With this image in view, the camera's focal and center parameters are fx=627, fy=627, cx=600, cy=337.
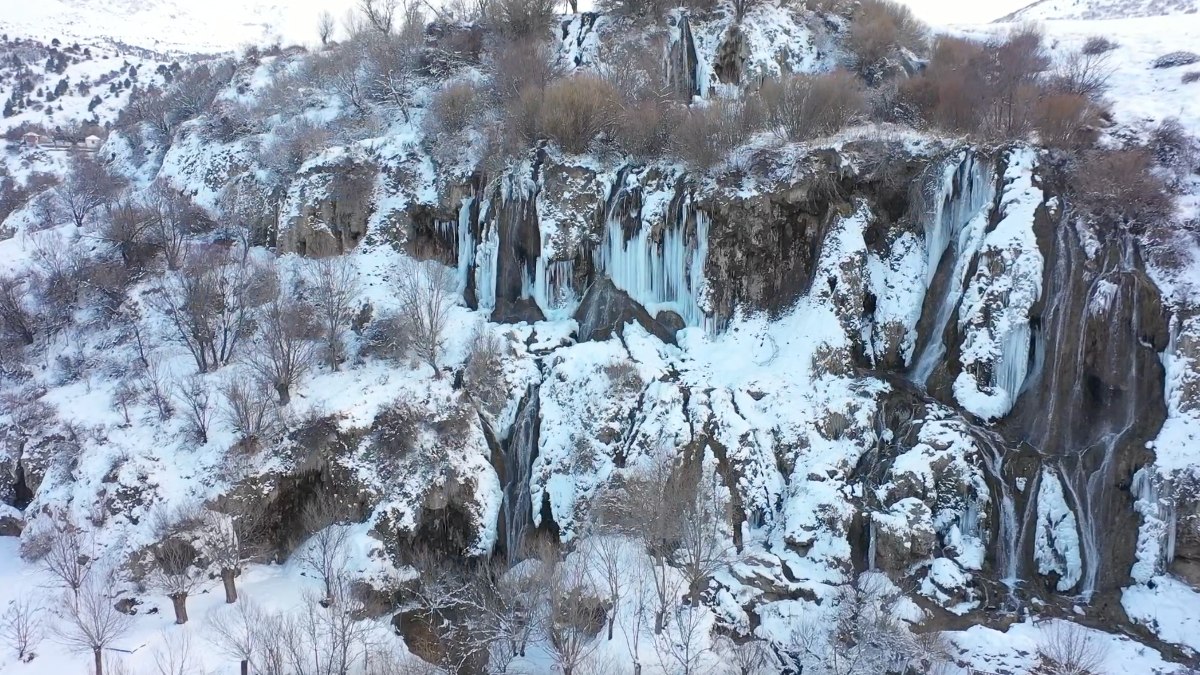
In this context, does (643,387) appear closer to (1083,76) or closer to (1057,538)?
(1057,538)

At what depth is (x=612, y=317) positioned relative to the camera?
24859mm

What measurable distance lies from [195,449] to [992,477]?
24453 millimetres

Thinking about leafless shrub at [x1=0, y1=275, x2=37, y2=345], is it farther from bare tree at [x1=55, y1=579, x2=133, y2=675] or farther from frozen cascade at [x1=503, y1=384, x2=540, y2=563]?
frozen cascade at [x1=503, y1=384, x2=540, y2=563]

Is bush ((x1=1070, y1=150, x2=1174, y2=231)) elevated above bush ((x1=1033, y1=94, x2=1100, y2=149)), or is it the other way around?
bush ((x1=1033, y1=94, x2=1100, y2=149))

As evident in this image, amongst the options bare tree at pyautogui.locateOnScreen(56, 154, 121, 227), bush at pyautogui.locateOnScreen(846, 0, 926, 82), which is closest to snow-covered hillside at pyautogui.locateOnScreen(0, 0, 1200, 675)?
bare tree at pyautogui.locateOnScreen(56, 154, 121, 227)

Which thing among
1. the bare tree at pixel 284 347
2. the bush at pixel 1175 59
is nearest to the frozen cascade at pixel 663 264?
the bare tree at pixel 284 347

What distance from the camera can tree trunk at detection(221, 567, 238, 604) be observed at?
17.0 meters

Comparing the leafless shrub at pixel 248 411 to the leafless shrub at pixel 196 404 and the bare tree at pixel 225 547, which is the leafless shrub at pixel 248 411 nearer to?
the leafless shrub at pixel 196 404

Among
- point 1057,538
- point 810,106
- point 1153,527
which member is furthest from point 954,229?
point 1153,527

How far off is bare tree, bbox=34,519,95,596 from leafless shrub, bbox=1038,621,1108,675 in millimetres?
23732

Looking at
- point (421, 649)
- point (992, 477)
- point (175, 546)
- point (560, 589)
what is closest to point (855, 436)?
point (992, 477)

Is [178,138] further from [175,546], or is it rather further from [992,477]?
[992,477]

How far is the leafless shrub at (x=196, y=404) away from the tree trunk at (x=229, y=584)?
5115 millimetres

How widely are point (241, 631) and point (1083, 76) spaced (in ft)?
118
